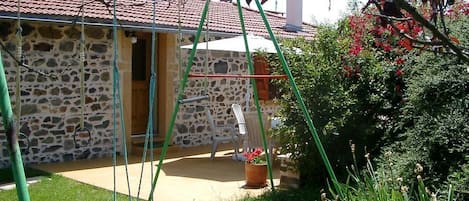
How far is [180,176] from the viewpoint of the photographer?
7.91 metres

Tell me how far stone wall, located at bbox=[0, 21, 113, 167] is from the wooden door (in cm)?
117

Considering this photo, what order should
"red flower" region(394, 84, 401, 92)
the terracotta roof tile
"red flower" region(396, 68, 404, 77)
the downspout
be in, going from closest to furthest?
the downspout → "red flower" region(396, 68, 404, 77) → "red flower" region(394, 84, 401, 92) → the terracotta roof tile

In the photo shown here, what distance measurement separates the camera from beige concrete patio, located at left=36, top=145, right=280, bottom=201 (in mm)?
6742

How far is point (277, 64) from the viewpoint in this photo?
→ 6.73 meters

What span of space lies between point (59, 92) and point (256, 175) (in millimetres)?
3773

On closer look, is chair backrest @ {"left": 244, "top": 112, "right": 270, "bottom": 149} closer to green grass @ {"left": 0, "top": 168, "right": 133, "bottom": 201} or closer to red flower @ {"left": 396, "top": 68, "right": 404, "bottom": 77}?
green grass @ {"left": 0, "top": 168, "right": 133, "bottom": 201}

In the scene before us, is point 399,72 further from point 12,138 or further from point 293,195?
point 12,138

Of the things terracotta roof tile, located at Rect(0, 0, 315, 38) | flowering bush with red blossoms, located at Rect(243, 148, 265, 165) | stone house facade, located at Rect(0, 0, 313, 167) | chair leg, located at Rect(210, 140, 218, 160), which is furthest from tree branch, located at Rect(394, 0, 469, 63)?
chair leg, located at Rect(210, 140, 218, 160)

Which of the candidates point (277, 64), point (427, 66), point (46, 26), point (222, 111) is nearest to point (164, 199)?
point (277, 64)

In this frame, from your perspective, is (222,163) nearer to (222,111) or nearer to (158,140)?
(158,140)

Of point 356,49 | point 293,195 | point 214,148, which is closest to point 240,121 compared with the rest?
point 214,148

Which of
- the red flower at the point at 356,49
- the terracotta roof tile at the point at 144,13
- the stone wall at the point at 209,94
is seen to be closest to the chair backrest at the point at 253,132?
the terracotta roof tile at the point at 144,13

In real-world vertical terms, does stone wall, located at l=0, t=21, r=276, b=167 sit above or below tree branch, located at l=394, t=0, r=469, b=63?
below

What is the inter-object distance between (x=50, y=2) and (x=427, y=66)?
607 centimetres
